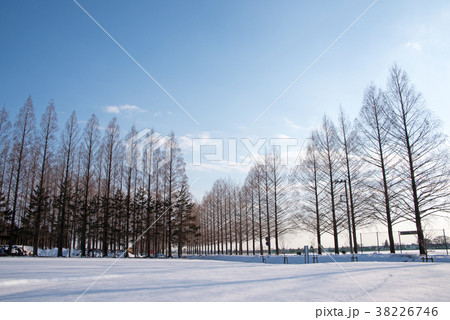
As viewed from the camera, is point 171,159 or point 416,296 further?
point 171,159

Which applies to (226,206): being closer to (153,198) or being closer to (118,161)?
(153,198)

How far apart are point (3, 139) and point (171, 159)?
51.8 feet

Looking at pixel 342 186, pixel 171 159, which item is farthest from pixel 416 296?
pixel 171 159

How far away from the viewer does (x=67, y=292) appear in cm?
417

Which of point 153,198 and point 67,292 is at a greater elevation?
point 153,198

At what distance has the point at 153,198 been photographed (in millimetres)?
36938

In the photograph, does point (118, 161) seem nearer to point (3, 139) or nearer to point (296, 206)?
point (3, 139)

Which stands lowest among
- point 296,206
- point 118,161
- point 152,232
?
point 152,232
